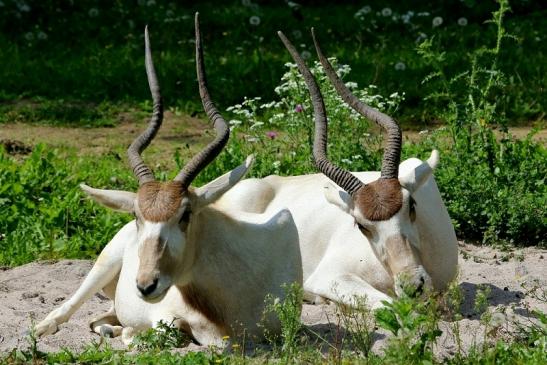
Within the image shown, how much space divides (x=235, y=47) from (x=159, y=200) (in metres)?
8.10

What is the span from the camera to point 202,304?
6586mm

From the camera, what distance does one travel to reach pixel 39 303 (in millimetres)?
7641

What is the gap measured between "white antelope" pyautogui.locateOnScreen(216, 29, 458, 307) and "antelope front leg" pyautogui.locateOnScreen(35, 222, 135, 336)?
1200mm

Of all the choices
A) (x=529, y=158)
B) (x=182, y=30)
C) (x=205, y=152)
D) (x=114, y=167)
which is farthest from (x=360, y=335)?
(x=182, y=30)

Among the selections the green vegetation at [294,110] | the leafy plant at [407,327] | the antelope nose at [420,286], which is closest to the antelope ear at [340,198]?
the green vegetation at [294,110]

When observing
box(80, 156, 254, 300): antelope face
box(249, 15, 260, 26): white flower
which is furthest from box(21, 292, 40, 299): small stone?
box(249, 15, 260, 26): white flower

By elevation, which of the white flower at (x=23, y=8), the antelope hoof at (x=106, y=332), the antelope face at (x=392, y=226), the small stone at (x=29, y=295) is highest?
the antelope face at (x=392, y=226)

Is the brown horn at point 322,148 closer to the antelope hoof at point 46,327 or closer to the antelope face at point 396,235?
the antelope face at point 396,235

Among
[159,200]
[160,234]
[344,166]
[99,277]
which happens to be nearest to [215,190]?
[159,200]

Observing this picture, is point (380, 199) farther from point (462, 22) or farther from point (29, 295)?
point (462, 22)

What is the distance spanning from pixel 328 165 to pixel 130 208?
1.43 metres

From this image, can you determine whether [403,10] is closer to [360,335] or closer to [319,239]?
[319,239]

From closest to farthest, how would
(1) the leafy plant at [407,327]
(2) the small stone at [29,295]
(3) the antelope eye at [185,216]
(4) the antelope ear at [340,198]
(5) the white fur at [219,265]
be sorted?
(1) the leafy plant at [407,327] < (3) the antelope eye at [185,216] < (5) the white fur at [219,265] < (4) the antelope ear at [340,198] < (2) the small stone at [29,295]

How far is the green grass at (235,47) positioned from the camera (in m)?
12.7
